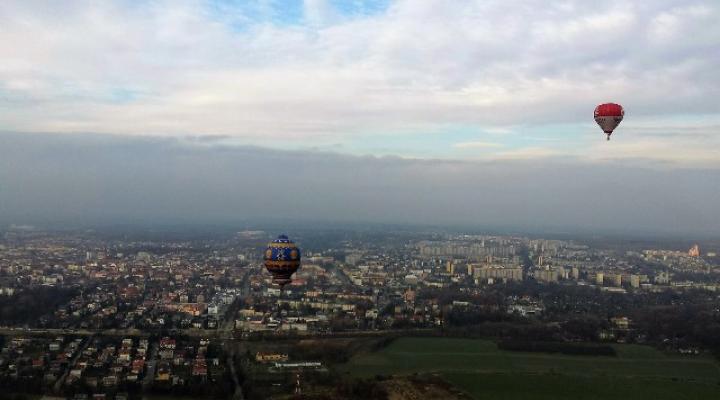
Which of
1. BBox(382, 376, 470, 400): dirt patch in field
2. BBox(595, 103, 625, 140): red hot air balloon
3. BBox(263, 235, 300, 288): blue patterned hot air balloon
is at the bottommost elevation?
BBox(382, 376, 470, 400): dirt patch in field

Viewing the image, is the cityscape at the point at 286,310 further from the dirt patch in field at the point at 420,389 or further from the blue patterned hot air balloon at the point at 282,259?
the blue patterned hot air balloon at the point at 282,259

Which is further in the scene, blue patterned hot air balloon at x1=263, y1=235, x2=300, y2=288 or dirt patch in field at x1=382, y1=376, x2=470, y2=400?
dirt patch in field at x1=382, y1=376, x2=470, y2=400

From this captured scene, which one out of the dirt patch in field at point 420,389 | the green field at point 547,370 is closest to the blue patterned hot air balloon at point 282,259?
the dirt patch in field at point 420,389

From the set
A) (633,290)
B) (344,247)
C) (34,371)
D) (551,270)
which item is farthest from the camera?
(344,247)

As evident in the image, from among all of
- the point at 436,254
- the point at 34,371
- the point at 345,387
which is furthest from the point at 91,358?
the point at 436,254

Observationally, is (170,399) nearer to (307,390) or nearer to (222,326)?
(307,390)

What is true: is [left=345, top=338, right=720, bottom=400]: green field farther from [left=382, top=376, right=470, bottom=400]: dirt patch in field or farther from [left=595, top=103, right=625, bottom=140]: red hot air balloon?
[left=595, top=103, right=625, bottom=140]: red hot air balloon

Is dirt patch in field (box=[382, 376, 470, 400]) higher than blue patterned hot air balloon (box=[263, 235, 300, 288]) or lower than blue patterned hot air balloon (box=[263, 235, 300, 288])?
lower

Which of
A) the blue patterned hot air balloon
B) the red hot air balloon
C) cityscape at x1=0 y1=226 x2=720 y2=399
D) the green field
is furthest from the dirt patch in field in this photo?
the red hot air balloon
